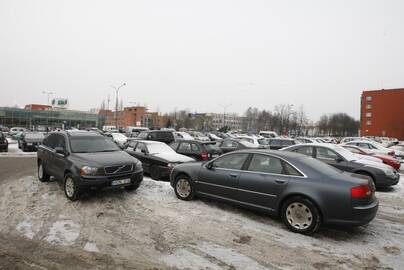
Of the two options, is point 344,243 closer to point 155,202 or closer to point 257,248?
point 257,248

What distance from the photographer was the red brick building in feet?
230

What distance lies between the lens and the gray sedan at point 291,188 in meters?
4.81

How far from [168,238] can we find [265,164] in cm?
247

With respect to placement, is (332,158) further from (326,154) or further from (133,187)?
(133,187)

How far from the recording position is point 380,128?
7356 centimetres

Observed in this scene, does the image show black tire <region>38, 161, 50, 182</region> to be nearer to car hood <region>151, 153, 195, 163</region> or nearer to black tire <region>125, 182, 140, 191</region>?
black tire <region>125, 182, 140, 191</region>

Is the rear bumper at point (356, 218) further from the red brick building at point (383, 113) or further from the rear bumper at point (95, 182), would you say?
the red brick building at point (383, 113)

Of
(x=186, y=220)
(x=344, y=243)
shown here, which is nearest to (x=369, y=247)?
(x=344, y=243)

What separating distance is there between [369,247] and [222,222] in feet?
8.48

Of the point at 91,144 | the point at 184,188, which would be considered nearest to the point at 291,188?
the point at 184,188

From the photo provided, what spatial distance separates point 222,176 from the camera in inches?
248

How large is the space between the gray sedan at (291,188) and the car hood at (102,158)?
6.74 ft

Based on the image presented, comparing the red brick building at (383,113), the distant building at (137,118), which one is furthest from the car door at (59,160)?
the distant building at (137,118)

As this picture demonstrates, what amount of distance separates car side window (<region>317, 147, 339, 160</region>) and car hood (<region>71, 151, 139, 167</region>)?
6.58 m
